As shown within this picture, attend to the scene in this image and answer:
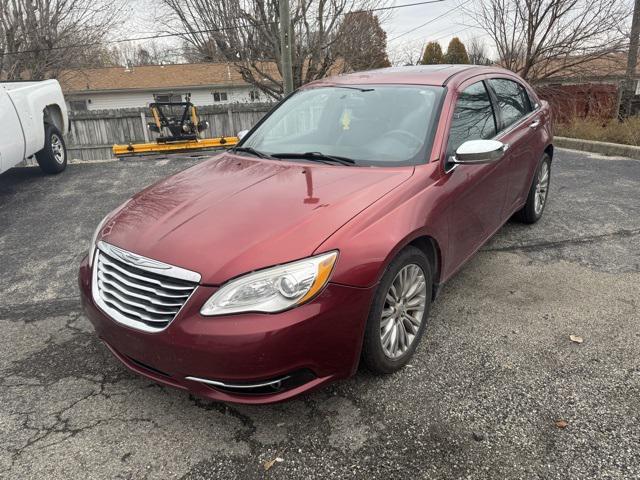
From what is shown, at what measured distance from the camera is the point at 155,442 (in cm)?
229

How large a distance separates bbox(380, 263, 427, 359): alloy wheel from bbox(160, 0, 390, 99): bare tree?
14.6m

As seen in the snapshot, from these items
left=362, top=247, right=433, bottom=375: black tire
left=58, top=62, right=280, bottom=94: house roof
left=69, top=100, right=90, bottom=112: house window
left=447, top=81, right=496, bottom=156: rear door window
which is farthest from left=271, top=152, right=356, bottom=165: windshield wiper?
A: left=69, top=100, right=90, bottom=112: house window

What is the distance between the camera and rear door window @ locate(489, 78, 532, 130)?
4.04 meters

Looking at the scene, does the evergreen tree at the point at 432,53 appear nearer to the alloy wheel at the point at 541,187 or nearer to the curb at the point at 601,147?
the curb at the point at 601,147

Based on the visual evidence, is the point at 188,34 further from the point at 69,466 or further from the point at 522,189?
the point at 69,466

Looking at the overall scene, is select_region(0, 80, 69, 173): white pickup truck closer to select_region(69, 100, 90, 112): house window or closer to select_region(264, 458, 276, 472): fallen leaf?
select_region(264, 458, 276, 472): fallen leaf

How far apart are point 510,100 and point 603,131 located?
685cm

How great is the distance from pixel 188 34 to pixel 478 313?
15.9 m

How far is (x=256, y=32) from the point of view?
16031 mm

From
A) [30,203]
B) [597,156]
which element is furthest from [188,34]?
[597,156]

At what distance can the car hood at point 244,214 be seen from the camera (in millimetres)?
2195

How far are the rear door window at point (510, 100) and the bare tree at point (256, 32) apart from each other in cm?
1241

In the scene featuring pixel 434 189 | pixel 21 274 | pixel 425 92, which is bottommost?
pixel 21 274

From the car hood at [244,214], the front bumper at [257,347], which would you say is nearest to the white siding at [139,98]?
the car hood at [244,214]
